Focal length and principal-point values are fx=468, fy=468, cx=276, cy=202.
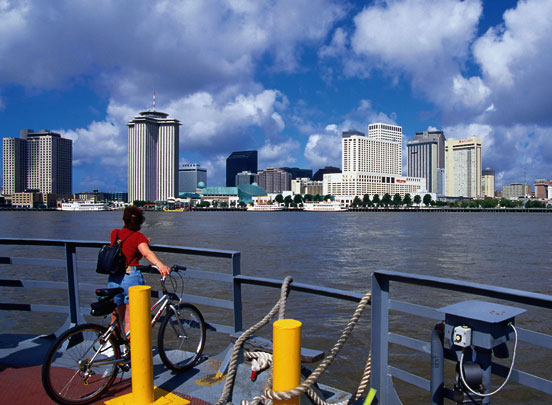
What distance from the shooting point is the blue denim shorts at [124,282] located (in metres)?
5.37

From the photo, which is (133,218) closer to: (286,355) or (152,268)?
(152,268)

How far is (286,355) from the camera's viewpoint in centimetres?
298

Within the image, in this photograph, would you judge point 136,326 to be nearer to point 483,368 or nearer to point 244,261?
point 483,368

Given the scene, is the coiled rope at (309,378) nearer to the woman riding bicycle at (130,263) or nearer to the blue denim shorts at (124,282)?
→ the woman riding bicycle at (130,263)

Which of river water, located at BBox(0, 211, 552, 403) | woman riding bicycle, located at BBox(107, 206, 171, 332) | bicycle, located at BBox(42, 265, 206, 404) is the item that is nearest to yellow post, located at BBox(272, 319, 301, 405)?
bicycle, located at BBox(42, 265, 206, 404)

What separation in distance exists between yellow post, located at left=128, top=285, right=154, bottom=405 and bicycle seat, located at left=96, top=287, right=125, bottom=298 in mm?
910

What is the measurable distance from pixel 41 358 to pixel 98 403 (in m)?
1.57

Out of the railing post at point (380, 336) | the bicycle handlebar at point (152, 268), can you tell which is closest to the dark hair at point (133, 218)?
the bicycle handlebar at point (152, 268)

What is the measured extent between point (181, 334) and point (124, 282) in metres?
0.93

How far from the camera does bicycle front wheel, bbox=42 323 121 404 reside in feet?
14.9

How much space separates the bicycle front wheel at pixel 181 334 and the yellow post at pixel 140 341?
0.86 metres

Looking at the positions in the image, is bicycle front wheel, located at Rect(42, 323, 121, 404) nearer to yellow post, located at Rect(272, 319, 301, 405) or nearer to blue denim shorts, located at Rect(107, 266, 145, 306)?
blue denim shorts, located at Rect(107, 266, 145, 306)

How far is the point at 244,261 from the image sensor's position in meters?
27.5

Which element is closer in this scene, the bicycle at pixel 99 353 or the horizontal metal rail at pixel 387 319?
the horizontal metal rail at pixel 387 319
